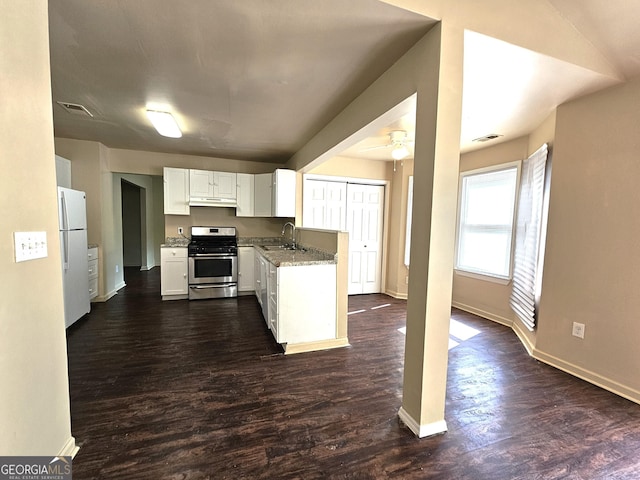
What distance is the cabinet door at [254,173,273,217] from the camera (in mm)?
4668

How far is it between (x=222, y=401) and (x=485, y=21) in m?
2.91

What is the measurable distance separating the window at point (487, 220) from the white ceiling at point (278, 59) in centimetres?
78

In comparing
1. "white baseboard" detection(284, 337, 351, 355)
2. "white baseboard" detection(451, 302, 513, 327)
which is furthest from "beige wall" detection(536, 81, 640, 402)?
"white baseboard" detection(284, 337, 351, 355)

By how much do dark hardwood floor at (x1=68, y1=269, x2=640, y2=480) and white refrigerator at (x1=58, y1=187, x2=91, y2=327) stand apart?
40cm

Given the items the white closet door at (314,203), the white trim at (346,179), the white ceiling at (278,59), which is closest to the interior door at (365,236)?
the white trim at (346,179)

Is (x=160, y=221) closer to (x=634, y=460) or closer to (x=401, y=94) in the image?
(x=401, y=94)

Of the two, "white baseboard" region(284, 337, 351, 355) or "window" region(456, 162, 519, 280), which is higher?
"window" region(456, 162, 519, 280)

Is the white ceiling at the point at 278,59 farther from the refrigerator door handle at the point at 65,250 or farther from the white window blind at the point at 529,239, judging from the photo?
the refrigerator door handle at the point at 65,250

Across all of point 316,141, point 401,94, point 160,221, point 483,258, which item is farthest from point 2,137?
point 160,221

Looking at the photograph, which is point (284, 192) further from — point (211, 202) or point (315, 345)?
point (315, 345)

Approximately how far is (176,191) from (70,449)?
3.63 m

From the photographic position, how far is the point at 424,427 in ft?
5.29

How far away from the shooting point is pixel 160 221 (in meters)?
7.28
